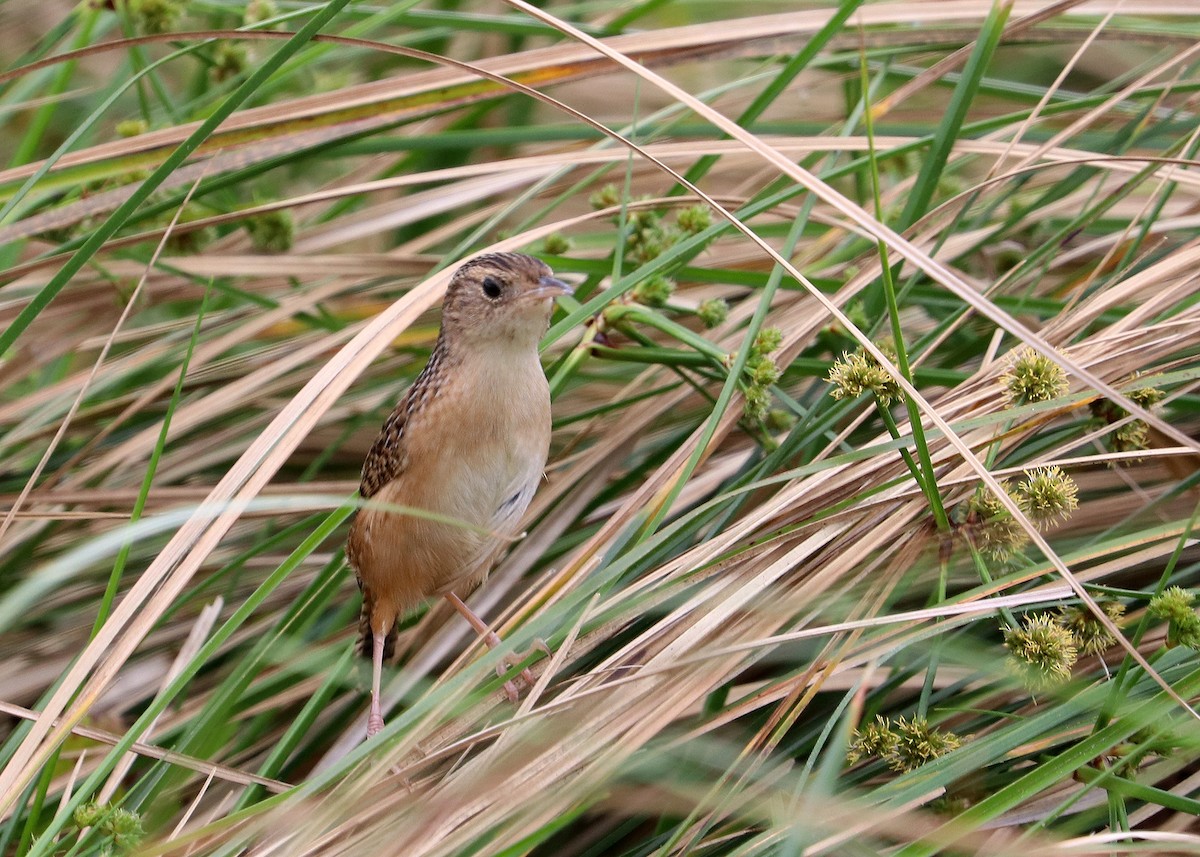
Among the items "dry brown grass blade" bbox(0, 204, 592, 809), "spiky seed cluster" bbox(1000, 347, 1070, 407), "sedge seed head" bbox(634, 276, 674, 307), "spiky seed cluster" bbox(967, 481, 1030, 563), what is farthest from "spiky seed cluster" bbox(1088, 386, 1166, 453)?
"dry brown grass blade" bbox(0, 204, 592, 809)

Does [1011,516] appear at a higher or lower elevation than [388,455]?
higher

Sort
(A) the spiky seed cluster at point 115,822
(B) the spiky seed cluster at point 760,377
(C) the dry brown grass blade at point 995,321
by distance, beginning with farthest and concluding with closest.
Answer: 1. (B) the spiky seed cluster at point 760,377
2. (A) the spiky seed cluster at point 115,822
3. (C) the dry brown grass blade at point 995,321

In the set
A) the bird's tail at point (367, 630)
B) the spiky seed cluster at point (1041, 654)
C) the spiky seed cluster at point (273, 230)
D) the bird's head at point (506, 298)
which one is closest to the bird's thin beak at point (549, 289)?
the bird's head at point (506, 298)

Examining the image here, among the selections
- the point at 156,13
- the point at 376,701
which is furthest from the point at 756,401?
the point at 156,13

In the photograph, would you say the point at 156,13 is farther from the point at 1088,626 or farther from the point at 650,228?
the point at 1088,626

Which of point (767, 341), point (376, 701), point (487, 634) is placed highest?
point (767, 341)

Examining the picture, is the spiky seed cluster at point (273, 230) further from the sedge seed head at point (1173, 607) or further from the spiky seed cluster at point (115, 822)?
the sedge seed head at point (1173, 607)
